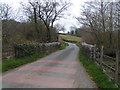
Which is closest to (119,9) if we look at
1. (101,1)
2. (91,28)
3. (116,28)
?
(116,28)

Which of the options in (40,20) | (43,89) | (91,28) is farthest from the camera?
(40,20)

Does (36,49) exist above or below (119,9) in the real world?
below

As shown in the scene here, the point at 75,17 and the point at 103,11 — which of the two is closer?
the point at 103,11

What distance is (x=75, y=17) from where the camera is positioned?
23.7 metres

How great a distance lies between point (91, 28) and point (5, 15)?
11058 millimetres

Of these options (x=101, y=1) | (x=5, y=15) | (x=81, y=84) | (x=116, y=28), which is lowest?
(x=81, y=84)

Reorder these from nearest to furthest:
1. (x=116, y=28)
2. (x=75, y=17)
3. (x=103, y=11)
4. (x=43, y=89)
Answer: (x=43, y=89), (x=116, y=28), (x=103, y=11), (x=75, y=17)

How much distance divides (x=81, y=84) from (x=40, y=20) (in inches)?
956

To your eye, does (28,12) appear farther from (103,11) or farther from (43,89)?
(43,89)

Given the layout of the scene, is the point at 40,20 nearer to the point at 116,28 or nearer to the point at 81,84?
the point at 116,28

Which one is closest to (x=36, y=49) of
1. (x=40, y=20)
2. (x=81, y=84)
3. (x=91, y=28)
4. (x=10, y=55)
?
(x=10, y=55)

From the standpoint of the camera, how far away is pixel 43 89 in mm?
5453

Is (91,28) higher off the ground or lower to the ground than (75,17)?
lower

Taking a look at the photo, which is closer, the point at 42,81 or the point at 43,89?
the point at 43,89
